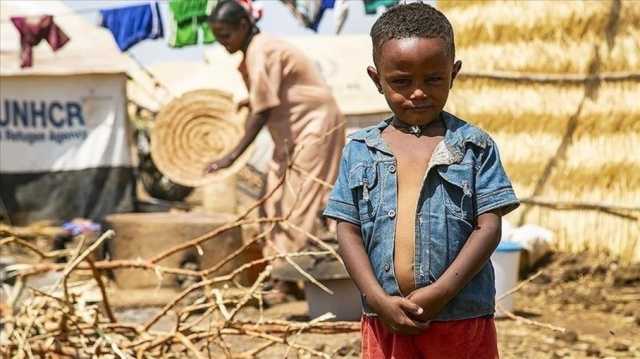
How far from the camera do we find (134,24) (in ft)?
33.2

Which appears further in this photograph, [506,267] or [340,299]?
[506,267]

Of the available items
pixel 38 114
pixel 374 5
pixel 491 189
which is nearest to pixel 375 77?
pixel 491 189

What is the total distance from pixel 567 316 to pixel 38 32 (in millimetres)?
6606

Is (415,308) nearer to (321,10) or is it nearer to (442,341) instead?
(442,341)

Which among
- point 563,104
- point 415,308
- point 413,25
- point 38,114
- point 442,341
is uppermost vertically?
point 413,25

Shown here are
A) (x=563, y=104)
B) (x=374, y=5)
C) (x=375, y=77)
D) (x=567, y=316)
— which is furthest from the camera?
(x=374, y=5)

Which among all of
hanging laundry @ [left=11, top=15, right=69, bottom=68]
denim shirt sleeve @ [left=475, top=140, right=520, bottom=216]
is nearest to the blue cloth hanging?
hanging laundry @ [left=11, top=15, right=69, bottom=68]

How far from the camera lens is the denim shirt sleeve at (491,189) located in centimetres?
238

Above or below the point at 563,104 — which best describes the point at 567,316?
below

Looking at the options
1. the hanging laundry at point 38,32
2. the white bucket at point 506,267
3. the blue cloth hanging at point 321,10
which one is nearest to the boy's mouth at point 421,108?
the white bucket at point 506,267

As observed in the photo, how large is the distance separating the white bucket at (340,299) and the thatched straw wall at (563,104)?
1927 mm

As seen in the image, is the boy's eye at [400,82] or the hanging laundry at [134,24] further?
the hanging laundry at [134,24]

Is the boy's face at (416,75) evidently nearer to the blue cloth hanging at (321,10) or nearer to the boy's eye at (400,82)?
the boy's eye at (400,82)

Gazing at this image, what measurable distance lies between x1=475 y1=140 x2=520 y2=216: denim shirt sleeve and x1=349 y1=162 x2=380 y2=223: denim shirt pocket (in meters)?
0.23
